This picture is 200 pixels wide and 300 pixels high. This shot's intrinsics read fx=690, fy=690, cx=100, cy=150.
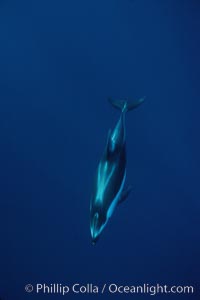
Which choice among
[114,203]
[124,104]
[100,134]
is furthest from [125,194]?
[124,104]

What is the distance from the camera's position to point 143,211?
4.98 m

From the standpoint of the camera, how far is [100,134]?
4973 millimetres

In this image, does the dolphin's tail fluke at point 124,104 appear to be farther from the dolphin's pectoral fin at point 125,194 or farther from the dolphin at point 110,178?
the dolphin's pectoral fin at point 125,194

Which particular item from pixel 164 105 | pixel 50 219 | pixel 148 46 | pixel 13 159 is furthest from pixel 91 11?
pixel 50 219

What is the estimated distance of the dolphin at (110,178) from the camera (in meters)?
4.85

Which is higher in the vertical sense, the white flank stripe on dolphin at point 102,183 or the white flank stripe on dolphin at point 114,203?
the white flank stripe on dolphin at point 102,183

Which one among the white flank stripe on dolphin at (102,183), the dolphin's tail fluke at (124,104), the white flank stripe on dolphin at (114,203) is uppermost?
the dolphin's tail fluke at (124,104)

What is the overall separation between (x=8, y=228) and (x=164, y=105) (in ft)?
4.72

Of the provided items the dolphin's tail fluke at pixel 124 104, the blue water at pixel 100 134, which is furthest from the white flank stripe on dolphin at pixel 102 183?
the dolphin's tail fluke at pixel 124 104

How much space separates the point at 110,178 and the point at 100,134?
13.6 inches

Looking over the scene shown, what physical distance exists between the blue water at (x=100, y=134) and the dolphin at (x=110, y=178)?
85 millimetres

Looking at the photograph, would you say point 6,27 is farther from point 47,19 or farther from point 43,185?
point 43,185

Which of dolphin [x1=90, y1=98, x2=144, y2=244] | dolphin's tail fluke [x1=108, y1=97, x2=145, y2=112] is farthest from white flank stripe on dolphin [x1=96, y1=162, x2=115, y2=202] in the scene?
dolphin's tail fluke [x1=108, y1=97, x2=145, y2=112]

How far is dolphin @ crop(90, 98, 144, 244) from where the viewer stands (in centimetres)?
485
